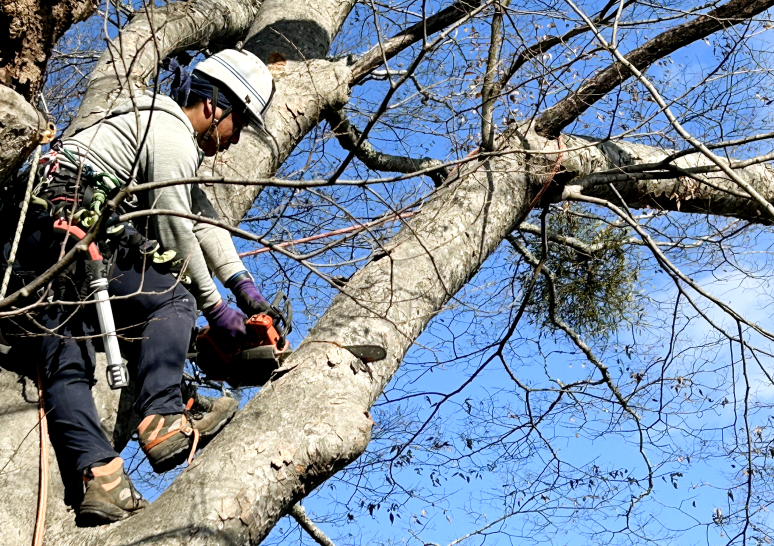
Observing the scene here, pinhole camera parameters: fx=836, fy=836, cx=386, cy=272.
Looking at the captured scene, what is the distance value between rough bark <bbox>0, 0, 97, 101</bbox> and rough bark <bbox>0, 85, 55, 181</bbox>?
0.09 metres

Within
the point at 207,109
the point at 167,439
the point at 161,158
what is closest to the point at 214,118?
the point at 207,109

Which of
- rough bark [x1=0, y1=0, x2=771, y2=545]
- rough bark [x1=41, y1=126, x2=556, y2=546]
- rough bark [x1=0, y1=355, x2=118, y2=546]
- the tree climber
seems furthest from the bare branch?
rough bark [x1=0, y1=355, x2=118, y2=546]

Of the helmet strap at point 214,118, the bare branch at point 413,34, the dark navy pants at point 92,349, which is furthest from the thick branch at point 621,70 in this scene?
the dark navy pants at point 92,349

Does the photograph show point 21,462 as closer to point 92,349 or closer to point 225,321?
point 92,349

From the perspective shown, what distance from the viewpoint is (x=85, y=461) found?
8.37 feet

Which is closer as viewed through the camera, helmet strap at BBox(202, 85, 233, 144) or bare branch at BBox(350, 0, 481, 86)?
helmet strap at BBox(202, 85, 233, 144)

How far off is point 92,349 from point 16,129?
97cm

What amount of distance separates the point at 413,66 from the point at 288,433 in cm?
108

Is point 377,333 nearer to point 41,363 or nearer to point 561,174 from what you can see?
point 41,363

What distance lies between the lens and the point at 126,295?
8.34ft

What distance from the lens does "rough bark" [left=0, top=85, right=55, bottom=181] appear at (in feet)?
6.46

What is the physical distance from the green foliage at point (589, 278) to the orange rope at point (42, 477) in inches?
133

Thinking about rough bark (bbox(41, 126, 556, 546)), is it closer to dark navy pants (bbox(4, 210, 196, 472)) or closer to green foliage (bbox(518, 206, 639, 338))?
dark navy pants (bbox(4, 210, 196, 472))

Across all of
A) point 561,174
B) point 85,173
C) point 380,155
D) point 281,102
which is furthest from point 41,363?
point 380,155
